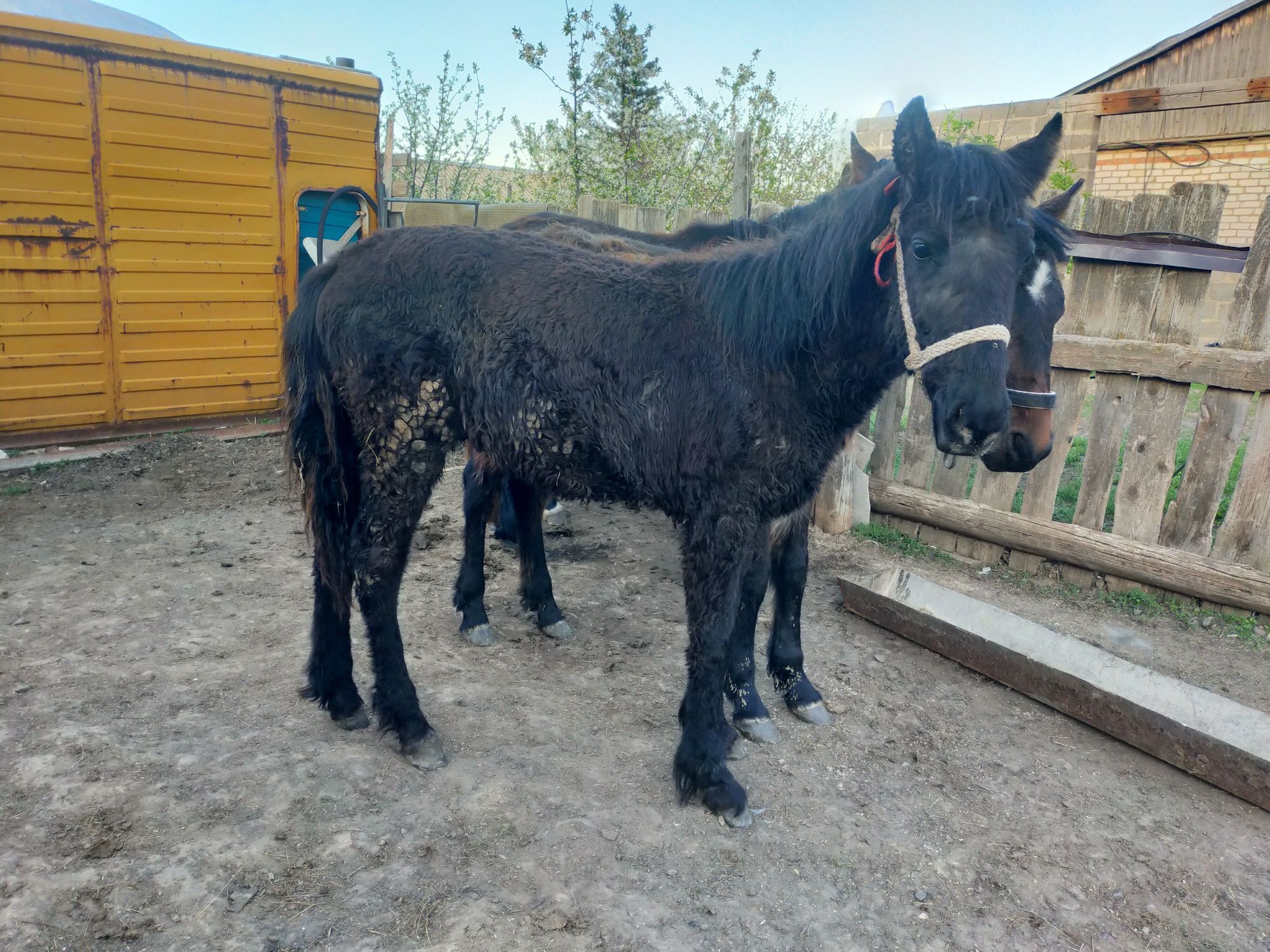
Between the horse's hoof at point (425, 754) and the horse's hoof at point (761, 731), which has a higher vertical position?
the horse's hoof at point (761, 731)

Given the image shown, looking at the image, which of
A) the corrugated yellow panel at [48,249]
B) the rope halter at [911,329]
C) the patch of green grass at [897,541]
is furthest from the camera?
the corrugated yellow panel at [48,249]

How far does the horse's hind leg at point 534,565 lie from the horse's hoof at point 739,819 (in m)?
1.56

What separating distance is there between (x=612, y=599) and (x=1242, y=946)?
298cm

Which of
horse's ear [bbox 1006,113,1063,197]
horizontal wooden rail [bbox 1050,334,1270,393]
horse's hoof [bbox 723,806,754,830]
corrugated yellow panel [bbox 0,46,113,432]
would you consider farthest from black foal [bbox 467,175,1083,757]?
corrugated yellow panel [bbox 0,46,113,432]

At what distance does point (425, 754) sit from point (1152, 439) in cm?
425

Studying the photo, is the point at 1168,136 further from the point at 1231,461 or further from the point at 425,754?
the point at 425,754

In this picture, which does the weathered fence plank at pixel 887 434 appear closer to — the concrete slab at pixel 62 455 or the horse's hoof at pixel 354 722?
the horse's hoof at pixel 354 722

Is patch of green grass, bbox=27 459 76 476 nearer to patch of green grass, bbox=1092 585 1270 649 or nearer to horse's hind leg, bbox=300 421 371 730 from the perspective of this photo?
horse's hind leg, bbox=300 421 371 730

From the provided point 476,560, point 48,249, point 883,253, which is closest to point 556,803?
point 476,560

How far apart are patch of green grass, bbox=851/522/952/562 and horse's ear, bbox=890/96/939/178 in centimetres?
350

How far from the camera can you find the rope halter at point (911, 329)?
211 centimetres

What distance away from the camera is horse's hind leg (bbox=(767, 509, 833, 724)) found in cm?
333

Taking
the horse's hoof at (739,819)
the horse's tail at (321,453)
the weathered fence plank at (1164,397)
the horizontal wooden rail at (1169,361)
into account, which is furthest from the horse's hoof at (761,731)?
the horizontal wooden rail at (1169,361)

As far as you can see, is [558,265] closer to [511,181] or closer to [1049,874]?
[1049,874]
